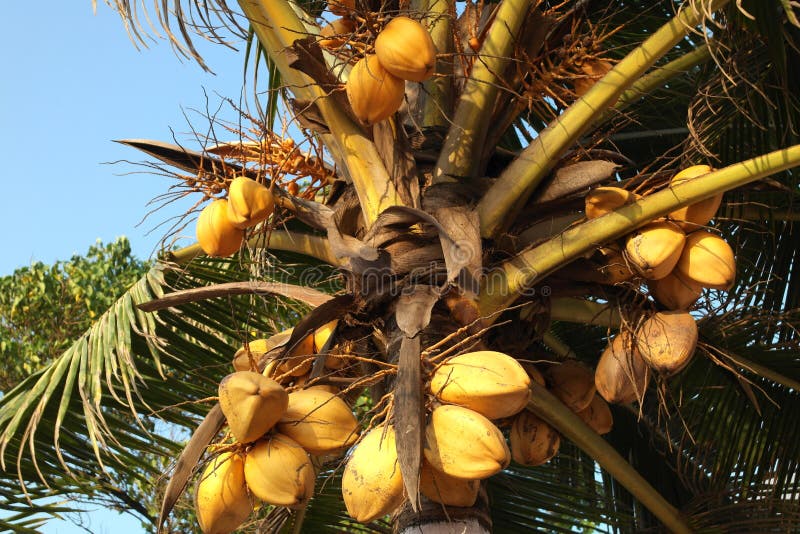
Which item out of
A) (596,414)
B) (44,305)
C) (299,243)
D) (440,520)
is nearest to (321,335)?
(299,243)

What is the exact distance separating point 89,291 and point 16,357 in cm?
80

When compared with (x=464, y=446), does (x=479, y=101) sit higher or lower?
higher

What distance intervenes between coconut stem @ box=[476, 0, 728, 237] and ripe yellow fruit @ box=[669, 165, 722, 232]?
0.83 feet

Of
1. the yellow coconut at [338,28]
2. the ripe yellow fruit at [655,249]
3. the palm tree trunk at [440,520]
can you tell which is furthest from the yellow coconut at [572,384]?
the yellow coconut at [338,28]

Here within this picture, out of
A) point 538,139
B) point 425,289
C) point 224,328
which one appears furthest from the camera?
point 224,328

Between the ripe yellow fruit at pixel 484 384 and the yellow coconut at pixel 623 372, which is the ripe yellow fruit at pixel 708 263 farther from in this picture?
the ripe yellow fruit at pixel 484 384

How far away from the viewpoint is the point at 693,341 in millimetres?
2180

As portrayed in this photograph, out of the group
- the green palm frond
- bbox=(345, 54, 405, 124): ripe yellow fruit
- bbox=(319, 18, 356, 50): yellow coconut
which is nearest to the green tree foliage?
the green palm frond

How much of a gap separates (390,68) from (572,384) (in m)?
1.01

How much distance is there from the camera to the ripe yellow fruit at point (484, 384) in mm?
1818

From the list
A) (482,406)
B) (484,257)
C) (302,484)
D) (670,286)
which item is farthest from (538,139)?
(302,484)

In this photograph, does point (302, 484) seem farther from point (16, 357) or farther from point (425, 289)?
point (16, 357)

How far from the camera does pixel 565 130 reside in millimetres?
2273

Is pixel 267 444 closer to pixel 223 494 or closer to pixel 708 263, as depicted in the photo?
pixel 223 494
